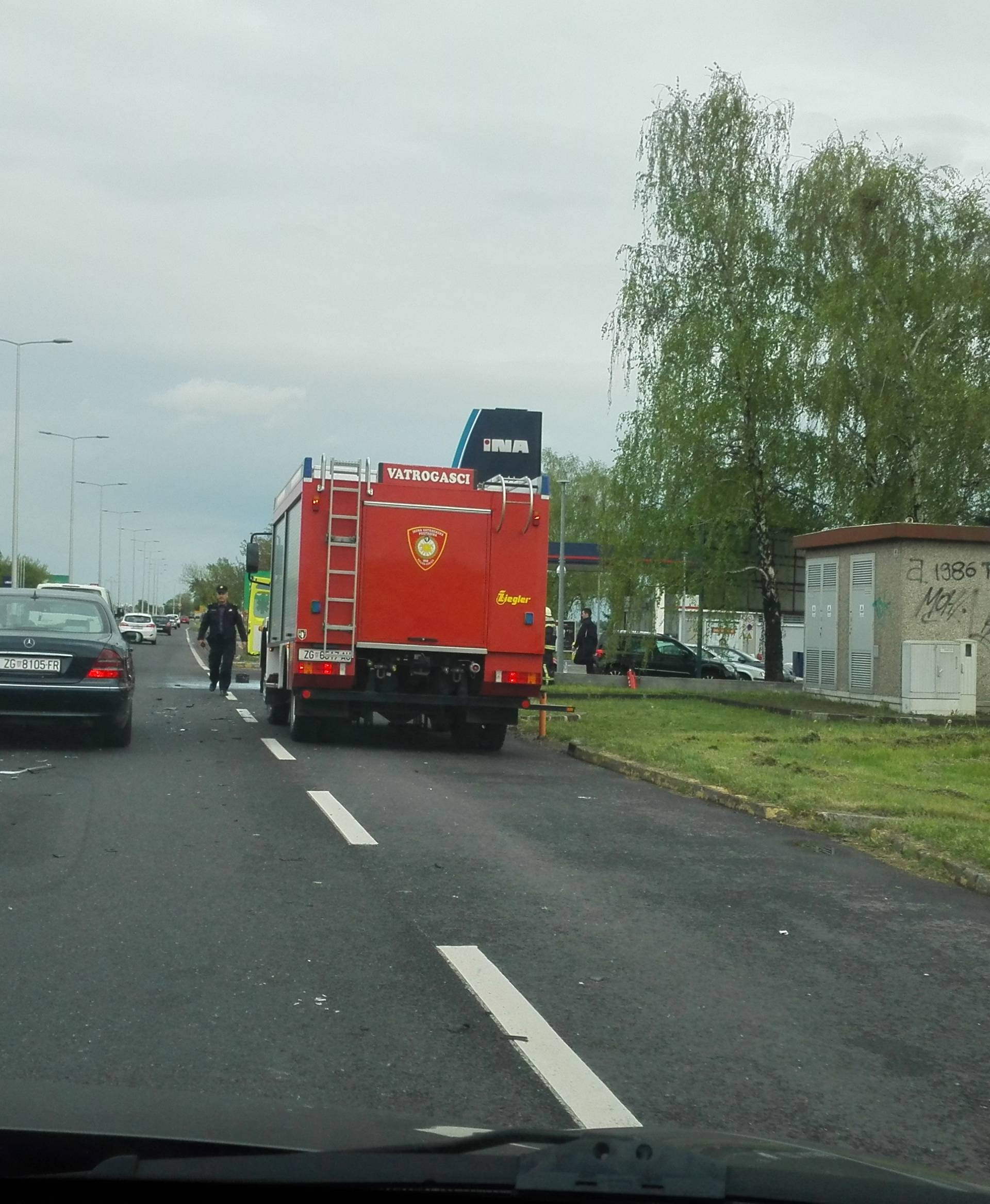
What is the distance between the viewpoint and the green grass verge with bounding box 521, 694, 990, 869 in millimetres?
11164

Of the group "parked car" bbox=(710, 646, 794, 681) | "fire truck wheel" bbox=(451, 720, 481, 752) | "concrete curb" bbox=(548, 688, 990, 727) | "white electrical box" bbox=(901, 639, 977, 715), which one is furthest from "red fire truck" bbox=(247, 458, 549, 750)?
"parked car" bbox=(710, 646, 794, 681)

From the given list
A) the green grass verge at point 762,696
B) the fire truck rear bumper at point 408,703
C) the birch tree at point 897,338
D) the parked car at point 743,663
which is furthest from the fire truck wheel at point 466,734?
the parked car at point 743,663

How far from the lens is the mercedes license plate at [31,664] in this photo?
14.3 metres

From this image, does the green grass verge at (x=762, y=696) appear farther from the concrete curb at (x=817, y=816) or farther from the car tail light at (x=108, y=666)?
the car tail light at (x=108, y=666)

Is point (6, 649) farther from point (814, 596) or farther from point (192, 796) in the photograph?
point (814, 596)

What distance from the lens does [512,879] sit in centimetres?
804

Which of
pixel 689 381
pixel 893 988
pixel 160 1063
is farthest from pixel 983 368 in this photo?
pixel 160 1063

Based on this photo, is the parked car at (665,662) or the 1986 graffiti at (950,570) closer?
the 1986 graffiti at (950,570)

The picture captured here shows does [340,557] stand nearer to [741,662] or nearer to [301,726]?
[301,726]

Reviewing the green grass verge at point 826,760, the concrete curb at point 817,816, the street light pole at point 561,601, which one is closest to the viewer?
the concrete curb at point 817,816

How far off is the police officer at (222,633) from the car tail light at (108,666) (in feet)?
38.2

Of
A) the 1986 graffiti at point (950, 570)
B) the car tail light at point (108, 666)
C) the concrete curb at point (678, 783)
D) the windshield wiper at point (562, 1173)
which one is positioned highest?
the 1986 graffiti at point (950, 570)

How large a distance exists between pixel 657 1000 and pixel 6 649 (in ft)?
33.9

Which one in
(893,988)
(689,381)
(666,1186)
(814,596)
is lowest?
(893,988)
